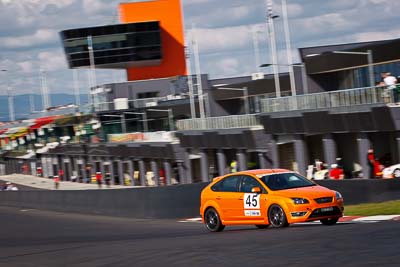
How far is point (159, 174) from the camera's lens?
71125mm

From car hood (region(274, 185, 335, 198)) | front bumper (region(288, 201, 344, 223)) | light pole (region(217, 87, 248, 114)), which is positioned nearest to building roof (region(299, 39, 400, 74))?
light pole (region(217, 87, 248, 114))

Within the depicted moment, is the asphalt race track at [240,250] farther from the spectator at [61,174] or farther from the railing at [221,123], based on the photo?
the spectator at [61,174]

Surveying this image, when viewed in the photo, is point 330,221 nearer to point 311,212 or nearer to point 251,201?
point 311,212

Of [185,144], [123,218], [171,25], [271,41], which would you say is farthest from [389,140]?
[171,25]

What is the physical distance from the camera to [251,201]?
1922 centimetres

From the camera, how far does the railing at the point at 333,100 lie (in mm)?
36344

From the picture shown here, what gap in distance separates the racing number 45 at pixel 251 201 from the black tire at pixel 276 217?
0.39 m

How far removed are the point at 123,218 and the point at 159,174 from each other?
126ft

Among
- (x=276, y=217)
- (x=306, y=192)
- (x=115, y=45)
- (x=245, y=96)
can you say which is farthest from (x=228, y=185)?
(x=115, y=45)

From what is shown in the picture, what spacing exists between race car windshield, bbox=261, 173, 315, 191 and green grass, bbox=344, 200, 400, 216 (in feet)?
11.1

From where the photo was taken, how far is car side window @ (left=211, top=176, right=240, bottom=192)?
19922mm

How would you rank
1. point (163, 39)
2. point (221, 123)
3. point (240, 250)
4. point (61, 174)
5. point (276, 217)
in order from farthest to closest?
point (163, 39)
point (61, 174)
point (221, 123)
point (276, 217)
point (240, 250)

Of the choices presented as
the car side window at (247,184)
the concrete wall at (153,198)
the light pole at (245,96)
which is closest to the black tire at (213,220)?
the car side window at (247,184)

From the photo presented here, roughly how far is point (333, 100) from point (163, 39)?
68306 millimetres
